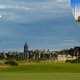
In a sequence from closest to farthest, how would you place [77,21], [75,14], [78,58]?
1. [75,14]
2. [77,21]
3. [78,58]

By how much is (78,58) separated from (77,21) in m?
135

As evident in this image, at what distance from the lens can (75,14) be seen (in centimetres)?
5894

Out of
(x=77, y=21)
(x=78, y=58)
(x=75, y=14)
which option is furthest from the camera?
(x=78, y=58)

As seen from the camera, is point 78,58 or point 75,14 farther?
point 78,58

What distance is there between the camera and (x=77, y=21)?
216 feet

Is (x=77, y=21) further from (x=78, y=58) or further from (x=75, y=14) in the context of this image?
(x=78, y=58)

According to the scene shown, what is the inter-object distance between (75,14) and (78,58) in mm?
141701

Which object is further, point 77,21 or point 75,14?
point 77,21

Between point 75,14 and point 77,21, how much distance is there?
23.2ft

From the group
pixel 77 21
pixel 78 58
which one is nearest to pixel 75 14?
pixel 77 21
